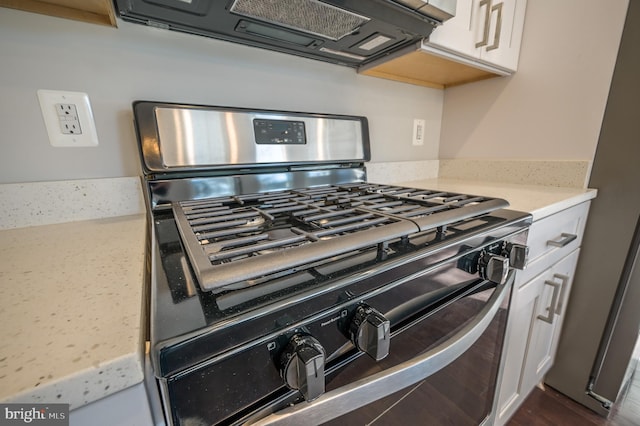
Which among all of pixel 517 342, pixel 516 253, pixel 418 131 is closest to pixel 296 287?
pixel 516 253

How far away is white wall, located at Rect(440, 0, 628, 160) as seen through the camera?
3.00ft

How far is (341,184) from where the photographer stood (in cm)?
98

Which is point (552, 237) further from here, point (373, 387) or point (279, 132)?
point (279, 132)

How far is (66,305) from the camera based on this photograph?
285mm

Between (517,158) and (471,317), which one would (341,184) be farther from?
(517,158)

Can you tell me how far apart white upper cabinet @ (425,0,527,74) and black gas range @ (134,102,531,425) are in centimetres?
55

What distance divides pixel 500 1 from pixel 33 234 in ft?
5.25

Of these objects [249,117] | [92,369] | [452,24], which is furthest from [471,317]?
[452,24]

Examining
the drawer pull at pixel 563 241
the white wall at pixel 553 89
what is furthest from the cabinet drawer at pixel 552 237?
the white wall at pixel 553 89

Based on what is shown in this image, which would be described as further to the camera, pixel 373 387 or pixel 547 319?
pixel 547 319

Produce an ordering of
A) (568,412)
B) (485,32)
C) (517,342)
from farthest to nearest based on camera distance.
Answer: (568,412), (485,32), (517,342)

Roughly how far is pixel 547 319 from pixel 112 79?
150cm

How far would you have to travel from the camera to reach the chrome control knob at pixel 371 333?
33cm

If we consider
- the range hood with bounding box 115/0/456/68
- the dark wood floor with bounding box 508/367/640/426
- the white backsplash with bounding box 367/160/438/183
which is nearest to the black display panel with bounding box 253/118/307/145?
the range hood with bounding box 115/0/456/68
